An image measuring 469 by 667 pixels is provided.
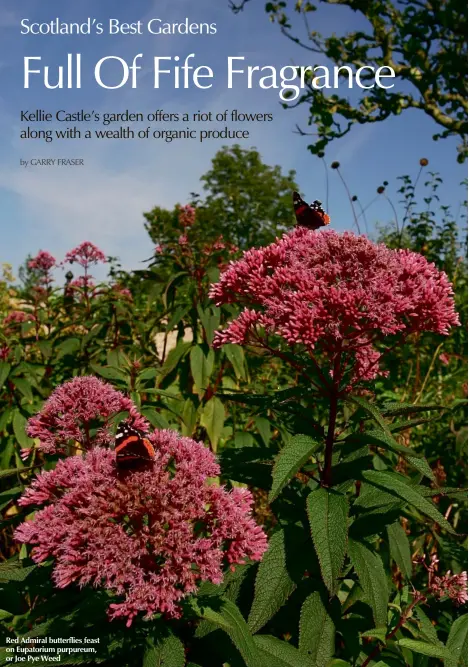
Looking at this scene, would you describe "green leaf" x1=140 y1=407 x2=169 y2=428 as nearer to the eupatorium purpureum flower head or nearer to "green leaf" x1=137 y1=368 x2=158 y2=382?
"green leaf" x1=137 y1=368 x2=158 y2=382

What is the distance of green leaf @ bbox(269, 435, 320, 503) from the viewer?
68.9 inches

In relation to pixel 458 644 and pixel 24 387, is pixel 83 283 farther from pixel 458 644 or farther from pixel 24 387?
pixel 458 644

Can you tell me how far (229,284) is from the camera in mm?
2451

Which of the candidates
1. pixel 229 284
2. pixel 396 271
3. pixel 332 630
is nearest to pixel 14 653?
pixel 332 630

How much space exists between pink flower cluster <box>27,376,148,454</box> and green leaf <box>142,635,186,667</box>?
0.71m

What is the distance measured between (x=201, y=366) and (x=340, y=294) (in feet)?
5.94

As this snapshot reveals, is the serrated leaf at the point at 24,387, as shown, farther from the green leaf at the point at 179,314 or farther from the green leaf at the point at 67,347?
the green leaf at the point at 179,314

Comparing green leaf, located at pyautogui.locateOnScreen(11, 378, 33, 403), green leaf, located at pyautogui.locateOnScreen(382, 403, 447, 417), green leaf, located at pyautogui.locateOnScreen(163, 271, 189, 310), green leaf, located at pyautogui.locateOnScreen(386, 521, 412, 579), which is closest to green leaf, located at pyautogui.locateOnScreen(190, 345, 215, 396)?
green leaf, located at pyautogui.locateOnScreen(163, 271, 189, 310)

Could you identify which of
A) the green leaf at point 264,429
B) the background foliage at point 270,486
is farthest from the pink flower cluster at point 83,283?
the green leaf at point 264,429

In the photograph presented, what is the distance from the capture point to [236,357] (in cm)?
386

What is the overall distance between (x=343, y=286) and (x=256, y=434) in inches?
78.9

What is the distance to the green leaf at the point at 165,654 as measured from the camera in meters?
1.67

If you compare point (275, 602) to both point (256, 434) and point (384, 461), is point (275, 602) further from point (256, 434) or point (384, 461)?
point (256, 434)

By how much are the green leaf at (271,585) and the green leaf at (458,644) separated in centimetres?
71
